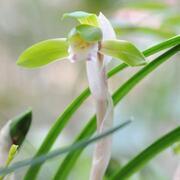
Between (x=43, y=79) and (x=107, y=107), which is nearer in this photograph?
(x=107, y=107)

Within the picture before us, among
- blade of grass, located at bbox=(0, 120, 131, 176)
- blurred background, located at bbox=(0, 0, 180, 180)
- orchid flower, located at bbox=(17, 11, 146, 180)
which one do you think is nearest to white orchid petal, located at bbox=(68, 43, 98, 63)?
orchid flower, located at bbox=(17, 11, 146, 180)

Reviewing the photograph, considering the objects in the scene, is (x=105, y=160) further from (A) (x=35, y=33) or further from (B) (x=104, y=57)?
(A) (x=35, y=33)

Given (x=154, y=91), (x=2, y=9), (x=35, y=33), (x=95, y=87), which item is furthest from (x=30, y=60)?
(x=2, y=9)

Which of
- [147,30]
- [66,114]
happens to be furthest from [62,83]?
A: [66,114]

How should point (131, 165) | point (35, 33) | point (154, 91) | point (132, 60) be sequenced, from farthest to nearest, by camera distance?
point (35, 33), point (154, 91), point (131, 165), point (132, 60)

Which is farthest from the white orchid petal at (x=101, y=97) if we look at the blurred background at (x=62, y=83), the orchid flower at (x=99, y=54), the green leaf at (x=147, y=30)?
the blurred background at (x=62, y=83)

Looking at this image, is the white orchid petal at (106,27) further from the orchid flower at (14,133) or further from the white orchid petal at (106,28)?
the orchid flower at (14,133)
